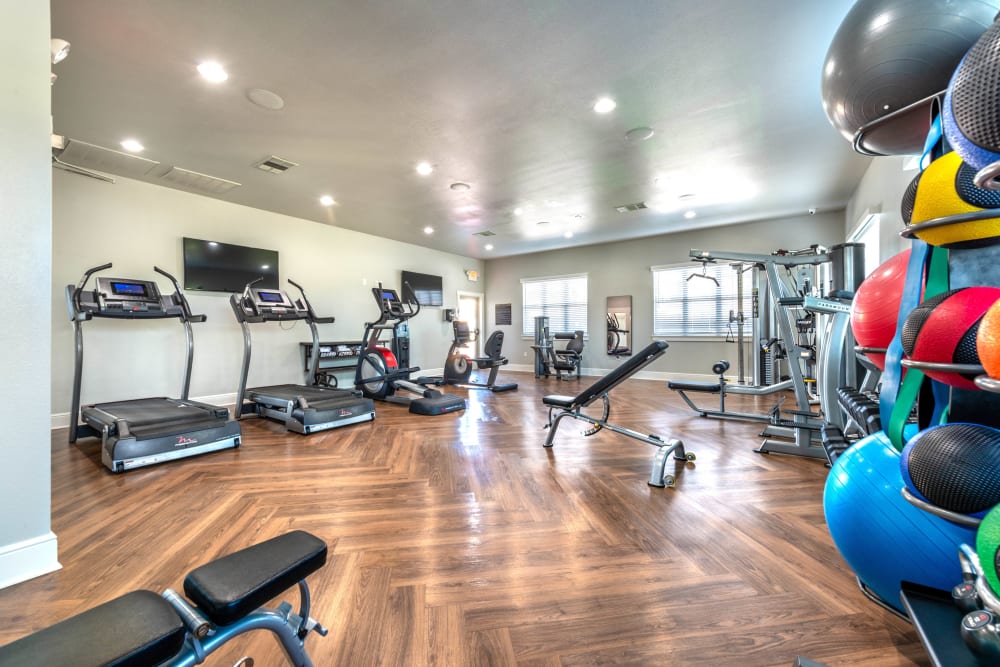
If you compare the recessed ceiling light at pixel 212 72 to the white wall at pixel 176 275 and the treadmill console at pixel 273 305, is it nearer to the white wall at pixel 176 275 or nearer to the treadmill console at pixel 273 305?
the treadmill console at pixel 273 305

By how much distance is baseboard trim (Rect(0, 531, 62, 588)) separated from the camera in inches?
A: 60.8

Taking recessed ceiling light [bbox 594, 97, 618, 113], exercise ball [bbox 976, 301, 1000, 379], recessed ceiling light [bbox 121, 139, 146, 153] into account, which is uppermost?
recessed ceiling light [bbox 594, 97, 618, 113]

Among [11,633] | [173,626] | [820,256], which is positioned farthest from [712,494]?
→ [11,633]

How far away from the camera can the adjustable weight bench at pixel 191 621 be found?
2.05ft

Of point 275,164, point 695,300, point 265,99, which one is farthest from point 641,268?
point 265,99

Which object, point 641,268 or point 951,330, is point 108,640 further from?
point 641,268

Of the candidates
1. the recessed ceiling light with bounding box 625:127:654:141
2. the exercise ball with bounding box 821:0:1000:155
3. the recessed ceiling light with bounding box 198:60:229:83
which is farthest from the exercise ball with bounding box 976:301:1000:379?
the recessed ceiling light with bounding box 198:60:229:83

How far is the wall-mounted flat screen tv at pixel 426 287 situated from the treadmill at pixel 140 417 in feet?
14.0

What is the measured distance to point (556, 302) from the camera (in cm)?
909

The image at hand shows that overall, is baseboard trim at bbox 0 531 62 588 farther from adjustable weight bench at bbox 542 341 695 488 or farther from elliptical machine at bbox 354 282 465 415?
elliptical machine at bbox 354 282 465 415

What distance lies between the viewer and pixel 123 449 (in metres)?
2.85

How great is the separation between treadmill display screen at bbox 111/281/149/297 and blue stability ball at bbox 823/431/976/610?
17.7 feet

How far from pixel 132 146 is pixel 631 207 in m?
5.67

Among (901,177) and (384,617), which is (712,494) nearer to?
(384,617)
